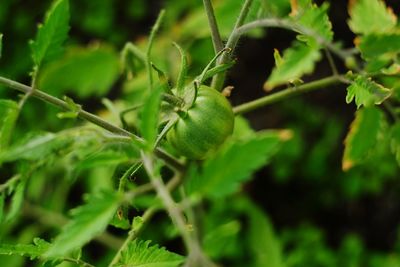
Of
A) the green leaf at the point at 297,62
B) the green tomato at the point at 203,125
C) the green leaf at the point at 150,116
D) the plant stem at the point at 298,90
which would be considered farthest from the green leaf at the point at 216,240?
the green leaf at the point at 150,116

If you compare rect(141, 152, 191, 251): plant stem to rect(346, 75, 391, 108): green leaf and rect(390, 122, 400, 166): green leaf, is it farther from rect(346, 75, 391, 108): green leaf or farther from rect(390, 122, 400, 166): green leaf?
rect(390, 122, 400, 166): green leaf

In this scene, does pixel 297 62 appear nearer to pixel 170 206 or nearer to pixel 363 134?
pixel 363 134

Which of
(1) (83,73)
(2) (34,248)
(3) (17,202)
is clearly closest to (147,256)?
(2) (34,248)

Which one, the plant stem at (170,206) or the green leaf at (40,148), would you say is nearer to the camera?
the plant stem at (170,206)

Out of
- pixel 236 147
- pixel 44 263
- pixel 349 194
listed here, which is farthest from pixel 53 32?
pixel 349 194

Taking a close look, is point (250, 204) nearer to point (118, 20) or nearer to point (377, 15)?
point (118, 20)

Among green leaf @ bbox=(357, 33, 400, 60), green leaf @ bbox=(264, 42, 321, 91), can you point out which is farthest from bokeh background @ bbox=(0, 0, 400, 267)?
green leaf @ bbox=(357, 33, 400, 60)

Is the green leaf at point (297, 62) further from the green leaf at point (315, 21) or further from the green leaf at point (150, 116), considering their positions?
the green leaf at point (150, 116)
